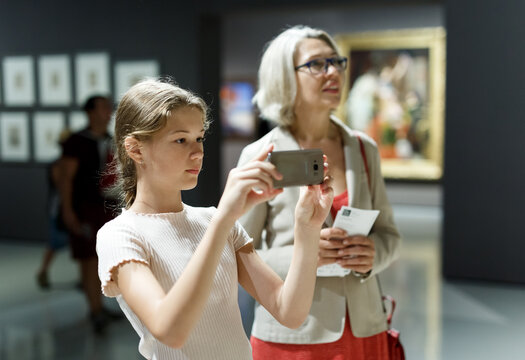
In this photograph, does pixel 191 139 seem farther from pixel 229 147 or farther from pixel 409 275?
pixel 229 147

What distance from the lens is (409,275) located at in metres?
7.74

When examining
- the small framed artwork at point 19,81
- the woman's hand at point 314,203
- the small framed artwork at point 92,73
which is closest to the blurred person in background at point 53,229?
the small framed artwork at point 19,81

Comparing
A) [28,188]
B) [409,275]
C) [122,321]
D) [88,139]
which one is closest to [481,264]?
[409,275]

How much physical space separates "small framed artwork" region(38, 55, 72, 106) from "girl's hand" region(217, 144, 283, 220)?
6.51 metres

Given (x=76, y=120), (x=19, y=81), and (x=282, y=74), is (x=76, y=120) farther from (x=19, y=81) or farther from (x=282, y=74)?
(x=282, y=74)

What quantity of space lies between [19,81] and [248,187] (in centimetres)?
623

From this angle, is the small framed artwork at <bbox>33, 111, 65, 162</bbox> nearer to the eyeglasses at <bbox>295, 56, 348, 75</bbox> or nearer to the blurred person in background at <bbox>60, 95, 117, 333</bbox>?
the blurred person in background at <bbox>60, 95, 117, 333</bbox>

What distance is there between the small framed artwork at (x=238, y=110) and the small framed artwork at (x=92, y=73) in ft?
29.7

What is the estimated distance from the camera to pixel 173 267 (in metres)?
1.50

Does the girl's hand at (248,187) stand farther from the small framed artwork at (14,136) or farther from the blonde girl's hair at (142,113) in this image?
the small framed artwork at (14,136)

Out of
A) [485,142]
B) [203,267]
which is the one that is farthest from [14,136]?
[203,267]

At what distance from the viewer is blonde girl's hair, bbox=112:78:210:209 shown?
1506 millimetres

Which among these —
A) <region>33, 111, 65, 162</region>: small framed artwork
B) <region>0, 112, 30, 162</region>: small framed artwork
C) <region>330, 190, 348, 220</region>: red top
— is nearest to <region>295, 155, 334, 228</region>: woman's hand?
<region>330, 190, 348, 220</region>: red top

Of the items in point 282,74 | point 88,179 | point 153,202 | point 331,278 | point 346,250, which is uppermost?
point 282,74
